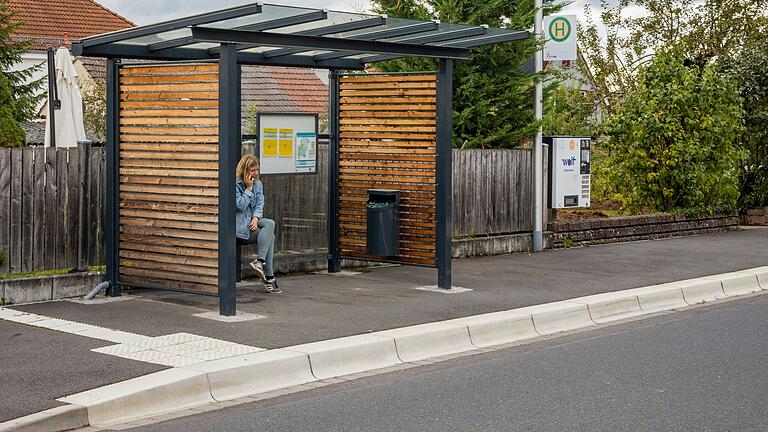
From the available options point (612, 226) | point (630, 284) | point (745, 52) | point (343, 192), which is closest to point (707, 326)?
point (630, 284)

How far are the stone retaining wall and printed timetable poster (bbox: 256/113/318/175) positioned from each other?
5.15 m

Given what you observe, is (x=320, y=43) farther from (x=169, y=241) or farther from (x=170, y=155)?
(x=169, y=241)

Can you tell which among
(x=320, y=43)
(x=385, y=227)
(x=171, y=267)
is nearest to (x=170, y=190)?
(x=171, y=267)

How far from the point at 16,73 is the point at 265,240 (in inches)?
622

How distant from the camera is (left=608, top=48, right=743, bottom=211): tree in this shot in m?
19.8

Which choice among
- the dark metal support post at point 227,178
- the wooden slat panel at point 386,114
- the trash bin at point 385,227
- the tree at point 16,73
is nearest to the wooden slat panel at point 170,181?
the dark metal support post at point 227,178

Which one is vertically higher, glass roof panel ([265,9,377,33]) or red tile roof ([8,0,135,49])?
red tile roof ([8,0,135,49])

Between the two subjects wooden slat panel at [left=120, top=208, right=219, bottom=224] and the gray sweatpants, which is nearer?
wooden slat panel at [left=120, top=208, right=219, bottom=224]

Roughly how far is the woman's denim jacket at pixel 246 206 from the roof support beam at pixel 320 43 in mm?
1628

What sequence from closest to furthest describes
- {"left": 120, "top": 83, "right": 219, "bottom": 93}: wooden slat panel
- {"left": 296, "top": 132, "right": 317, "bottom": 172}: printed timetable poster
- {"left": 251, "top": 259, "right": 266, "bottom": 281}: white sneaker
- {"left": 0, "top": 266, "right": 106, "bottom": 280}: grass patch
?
{"left": 120, "top": 83, "right": 219, "bottom": 93}: wooden slat panel → {"left": 0, "top": 266, "right": 106, "bottom": 280}: grass patch → {"left": 251, "top": 259, "right": 266, "bottom": 281}: white sneaker → {"left": 296, "top": 132, "right": 317, "bottom": 172}: printed timetable poster

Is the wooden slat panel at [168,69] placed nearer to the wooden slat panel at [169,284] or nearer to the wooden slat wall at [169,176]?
the wooden slat wall at [169,176]

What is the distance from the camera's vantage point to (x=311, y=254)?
1430 cm

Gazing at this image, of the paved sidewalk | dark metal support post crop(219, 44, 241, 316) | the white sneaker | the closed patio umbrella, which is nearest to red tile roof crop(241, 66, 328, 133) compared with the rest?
the closed patio umbrella

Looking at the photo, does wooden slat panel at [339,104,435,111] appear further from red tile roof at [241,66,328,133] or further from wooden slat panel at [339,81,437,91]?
red tile roof at [241,66,328,133]
